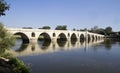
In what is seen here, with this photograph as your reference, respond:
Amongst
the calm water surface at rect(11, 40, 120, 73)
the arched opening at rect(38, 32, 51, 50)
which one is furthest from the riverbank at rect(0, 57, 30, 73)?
the arched opening at rect(38, 32, 51, 50)

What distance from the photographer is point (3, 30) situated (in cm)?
3183

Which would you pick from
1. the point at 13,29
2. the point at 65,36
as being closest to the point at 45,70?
the point at 13,29

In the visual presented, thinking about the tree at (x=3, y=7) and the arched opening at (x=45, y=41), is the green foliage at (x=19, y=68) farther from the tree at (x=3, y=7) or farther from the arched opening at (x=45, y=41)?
the arched opening at (x=45, y=41)

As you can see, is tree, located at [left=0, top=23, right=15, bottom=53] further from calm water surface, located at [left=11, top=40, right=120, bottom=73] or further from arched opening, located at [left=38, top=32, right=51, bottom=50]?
arched opening, located at [left=38, top=32, right=51, bottom=50]

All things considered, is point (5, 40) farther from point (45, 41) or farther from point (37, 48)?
point (45, 41)

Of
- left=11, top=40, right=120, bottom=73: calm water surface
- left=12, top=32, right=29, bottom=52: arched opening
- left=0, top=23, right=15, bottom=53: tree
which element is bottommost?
left=11, top=40, right=120, bottom=73: calm water surface

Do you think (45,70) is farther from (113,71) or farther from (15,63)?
(113,71)

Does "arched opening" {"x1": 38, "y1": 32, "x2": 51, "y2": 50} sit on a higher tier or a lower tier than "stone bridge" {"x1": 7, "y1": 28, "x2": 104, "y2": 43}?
lower

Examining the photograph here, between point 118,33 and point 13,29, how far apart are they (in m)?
126

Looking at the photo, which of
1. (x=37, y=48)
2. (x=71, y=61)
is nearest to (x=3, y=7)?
(x=71, y=61)

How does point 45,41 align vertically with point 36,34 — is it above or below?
below

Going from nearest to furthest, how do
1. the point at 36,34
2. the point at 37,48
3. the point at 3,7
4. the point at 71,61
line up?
the point at 3,7 → the point at 71,61 → the point at 37,48 → the point at 36,34

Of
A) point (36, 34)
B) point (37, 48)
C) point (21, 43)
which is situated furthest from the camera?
point (36, 34)

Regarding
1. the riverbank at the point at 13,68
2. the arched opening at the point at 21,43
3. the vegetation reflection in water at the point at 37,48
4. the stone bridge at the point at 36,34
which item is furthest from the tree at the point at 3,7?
the stone bridge at the point at 36,34
